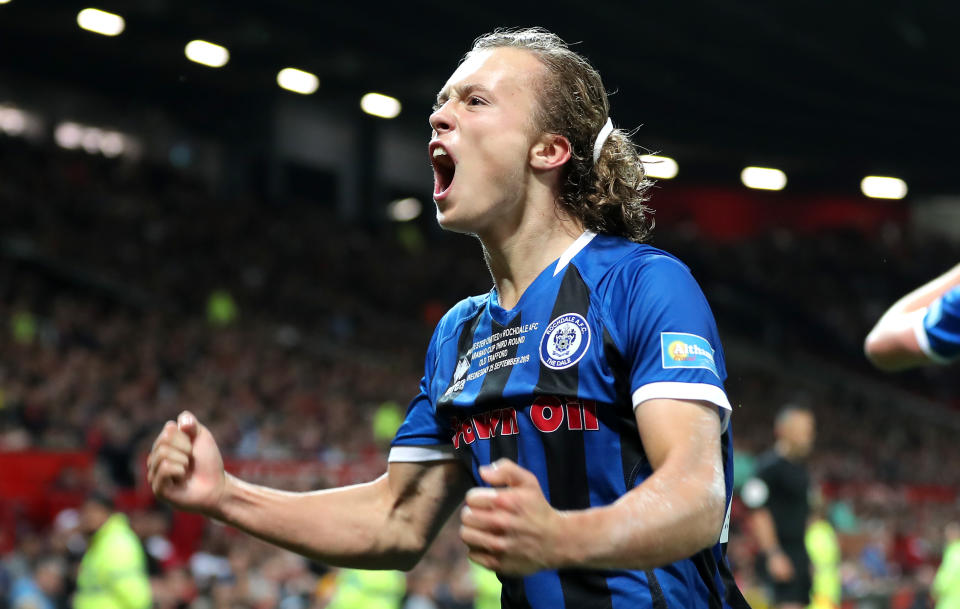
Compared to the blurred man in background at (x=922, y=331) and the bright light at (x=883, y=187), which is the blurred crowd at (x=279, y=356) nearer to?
the bright light at (x=883, y=187)

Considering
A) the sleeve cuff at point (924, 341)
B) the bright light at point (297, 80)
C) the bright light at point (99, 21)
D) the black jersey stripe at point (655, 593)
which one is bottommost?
the black jersey stripe at point (655, 593)

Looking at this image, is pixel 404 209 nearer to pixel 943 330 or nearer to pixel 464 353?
pixel 464 353

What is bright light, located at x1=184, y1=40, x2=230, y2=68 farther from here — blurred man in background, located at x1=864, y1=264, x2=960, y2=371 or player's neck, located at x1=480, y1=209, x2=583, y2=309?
blurred man in background, located at x1=864, y1=264, x2=960, y2=371

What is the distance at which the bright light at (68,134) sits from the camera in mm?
26616

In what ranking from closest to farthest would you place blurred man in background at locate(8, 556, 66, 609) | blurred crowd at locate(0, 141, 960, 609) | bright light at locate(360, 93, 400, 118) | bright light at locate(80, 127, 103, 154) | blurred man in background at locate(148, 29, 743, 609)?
1. blurred man in background at locate(148, 29, 743, 609)
2. blurred man in background at locate(8, 556, 66, 609)
3. blurred crowd at locate(0, 141, 960, 609)
4. bright light at locate(80, 127, 103, 154)
5. bright light at locate(360, 93, 400, 118)

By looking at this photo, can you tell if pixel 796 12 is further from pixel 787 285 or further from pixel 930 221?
pixel 930 221

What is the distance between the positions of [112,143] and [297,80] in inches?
184

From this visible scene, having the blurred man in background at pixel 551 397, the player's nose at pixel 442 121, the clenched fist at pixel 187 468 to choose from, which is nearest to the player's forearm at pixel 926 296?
the blurred man in background at pixel 551 397

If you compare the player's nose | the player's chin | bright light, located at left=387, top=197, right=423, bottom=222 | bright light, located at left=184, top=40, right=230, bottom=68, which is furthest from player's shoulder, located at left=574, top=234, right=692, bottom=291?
bright light, located at left=387, top=197, right=423, bottom=222

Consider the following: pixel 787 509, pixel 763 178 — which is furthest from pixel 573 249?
pixel 763 178

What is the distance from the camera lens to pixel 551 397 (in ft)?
8.07

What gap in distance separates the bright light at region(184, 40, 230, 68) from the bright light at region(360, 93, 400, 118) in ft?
11.3

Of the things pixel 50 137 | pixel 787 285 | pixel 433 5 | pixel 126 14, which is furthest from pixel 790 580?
pixel 787 285

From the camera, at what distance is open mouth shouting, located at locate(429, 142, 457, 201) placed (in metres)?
2.67
